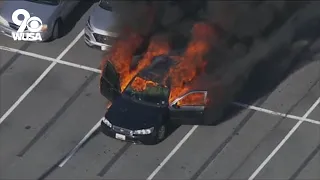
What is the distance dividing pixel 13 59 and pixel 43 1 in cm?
181

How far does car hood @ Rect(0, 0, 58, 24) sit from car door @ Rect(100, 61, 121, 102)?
116 inches

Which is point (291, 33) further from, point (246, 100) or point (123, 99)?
point (123, 99)

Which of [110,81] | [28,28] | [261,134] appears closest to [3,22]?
[28,28]

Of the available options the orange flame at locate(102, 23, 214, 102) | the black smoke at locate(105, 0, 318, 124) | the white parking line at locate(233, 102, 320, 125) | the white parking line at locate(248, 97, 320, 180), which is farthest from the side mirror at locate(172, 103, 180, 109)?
the white parking line at locate(248, 97, 320, 180)

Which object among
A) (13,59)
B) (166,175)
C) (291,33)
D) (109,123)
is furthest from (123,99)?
(291,33)

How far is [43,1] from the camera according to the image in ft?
81.2

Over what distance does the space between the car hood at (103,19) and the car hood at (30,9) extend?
1079 mm

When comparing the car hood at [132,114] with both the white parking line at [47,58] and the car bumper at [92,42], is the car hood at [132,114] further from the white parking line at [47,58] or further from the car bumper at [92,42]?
the car bumper at [92,42]

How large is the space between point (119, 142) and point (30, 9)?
4.89 metres

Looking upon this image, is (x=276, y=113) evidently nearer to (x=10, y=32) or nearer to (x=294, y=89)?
(x=294, y=89)

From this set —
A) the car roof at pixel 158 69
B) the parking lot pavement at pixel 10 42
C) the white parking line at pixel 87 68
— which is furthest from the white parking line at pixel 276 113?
the parking lot pavement at pixel 10 42

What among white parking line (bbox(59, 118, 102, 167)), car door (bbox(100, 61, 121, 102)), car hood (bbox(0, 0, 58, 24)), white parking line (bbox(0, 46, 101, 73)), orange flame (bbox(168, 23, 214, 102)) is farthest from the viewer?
car hood (bbox(0, 0, 58, 24))

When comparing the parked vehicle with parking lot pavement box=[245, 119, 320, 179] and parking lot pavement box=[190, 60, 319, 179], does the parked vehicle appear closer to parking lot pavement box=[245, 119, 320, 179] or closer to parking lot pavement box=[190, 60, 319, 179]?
parking lot pavement box=[190, 60, 319, 179]

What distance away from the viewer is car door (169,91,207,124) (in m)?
21.6
